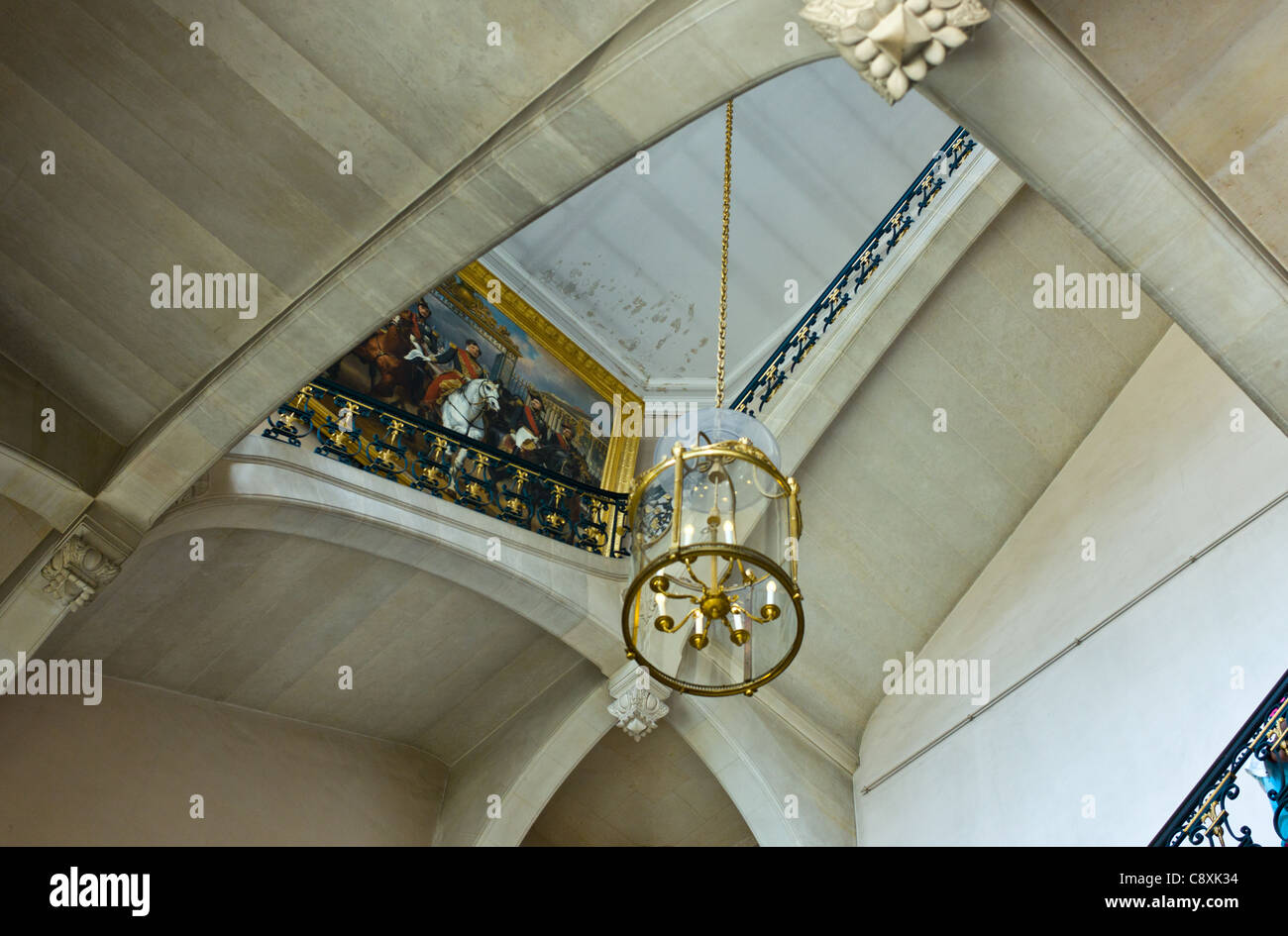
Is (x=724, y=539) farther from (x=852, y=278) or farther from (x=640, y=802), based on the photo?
(x=640, y=802)

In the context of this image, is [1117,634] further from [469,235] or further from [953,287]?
[469,235]

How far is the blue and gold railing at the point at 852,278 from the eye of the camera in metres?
8.18

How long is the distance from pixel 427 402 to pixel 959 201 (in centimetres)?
395

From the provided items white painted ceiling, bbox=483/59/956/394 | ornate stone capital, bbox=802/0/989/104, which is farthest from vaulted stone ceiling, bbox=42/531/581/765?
ornate stone capital, bbox=802/0/989/104

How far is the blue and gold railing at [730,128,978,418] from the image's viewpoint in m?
8.18

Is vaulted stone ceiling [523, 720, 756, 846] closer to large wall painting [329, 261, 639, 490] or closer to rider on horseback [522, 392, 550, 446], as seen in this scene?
large wall painting [329, 261, 639, 490]

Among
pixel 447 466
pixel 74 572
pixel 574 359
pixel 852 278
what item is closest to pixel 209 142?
pixel 74 572

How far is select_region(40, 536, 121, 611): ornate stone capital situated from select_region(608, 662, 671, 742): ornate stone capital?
3325mm

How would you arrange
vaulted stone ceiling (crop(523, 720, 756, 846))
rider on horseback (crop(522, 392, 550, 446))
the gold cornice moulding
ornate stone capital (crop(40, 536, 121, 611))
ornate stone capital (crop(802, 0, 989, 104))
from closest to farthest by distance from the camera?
ornate stone capital (crop(802, 0, 989, 104))
ornate stone capital (crop(40, 536, 121, 611))
vaulted stone ceiling (crop(523, 720, 756, 846))
rider on horseback (crop(522, 392, 550, 446))
the gold cornice moulding

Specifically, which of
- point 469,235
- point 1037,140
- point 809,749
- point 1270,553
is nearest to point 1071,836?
point 1270,553

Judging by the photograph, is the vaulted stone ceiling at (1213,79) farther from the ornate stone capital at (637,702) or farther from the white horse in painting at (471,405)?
the white horse in painting at (471,405)

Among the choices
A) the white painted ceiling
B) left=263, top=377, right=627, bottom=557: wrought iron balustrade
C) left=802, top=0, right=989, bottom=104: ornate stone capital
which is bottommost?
left=802, top=0, right=989, bottom=104: ornate stone capital

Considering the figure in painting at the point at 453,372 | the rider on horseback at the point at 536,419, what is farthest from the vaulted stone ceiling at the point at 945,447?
the figure in painting at the point at 453,372

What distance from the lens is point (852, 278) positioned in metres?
8.32
